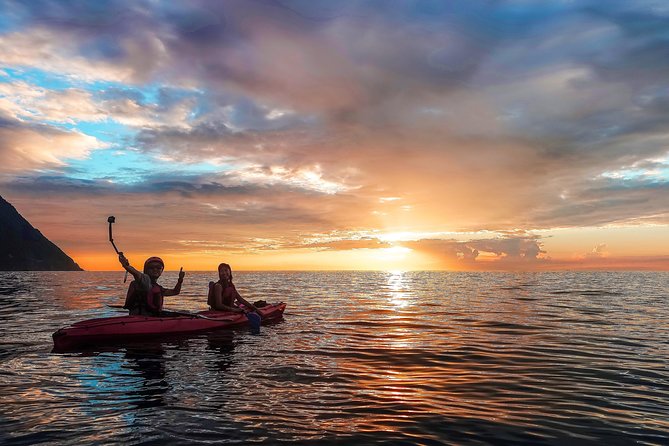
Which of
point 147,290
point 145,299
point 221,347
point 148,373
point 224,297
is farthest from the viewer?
point 224,297

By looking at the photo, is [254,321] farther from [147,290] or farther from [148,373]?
[148,373]

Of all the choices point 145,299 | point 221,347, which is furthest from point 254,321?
point 145,299

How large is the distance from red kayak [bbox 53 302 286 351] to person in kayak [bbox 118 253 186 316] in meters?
0.57

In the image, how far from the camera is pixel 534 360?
13.8m

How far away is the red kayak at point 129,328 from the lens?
587 inches

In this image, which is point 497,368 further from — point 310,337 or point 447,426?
point 310,337

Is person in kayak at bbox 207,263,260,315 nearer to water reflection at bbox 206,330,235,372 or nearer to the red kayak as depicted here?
the red kayak

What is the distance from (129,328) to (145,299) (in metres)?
1.32

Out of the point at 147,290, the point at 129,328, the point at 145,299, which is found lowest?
the point at 129,328

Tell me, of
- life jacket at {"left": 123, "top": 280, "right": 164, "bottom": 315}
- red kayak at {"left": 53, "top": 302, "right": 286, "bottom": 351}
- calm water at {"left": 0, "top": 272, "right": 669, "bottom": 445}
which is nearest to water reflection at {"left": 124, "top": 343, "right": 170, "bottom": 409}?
calm water at {"left": 0, "top": 272, "right": 669, "bottom": 445}

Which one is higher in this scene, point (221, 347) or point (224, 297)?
point (224, 297)

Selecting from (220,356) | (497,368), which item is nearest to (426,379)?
(497,368)

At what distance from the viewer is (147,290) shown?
16547 mm

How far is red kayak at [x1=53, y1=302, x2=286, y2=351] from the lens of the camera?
14.9 meters
